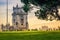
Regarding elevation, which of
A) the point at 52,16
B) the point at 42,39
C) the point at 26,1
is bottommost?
the point at 42,39

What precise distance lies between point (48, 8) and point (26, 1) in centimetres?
110

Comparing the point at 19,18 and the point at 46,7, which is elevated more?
the point at 46,7

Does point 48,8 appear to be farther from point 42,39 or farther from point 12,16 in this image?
point 42,39

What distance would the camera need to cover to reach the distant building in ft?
35.2

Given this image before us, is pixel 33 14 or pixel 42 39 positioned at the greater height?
pixel 33 14

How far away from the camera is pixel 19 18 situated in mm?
10859

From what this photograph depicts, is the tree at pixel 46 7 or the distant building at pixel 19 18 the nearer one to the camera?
the distant building at pixel 19 18

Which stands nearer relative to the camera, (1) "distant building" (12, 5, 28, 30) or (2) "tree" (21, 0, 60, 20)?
(1) "distant building" (12, 5, 28, 30)

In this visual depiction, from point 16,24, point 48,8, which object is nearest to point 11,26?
point 16,24

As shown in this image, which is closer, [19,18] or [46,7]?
[19,18]

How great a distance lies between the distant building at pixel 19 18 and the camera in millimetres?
10719

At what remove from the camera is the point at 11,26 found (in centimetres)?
1070

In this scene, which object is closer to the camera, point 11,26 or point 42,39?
point 42,39

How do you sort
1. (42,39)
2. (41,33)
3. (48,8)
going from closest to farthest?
(42,39) → (41,33) → (48,8)
